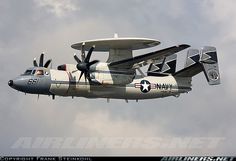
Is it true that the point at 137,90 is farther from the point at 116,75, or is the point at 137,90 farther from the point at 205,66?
the point at 205,66

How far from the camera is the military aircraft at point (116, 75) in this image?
195ft

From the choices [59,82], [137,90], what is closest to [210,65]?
[137,90]

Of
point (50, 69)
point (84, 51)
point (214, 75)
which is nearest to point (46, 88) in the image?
point (50, 69)

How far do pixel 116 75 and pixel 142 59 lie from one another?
10.1ft

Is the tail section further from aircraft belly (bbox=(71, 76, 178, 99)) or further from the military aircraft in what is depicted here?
aircraft belly (bbox=(71, 76, 178, 99))

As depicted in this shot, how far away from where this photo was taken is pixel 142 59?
6131 cm

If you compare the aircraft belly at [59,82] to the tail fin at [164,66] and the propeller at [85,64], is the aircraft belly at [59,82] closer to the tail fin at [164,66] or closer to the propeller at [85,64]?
the propeller at [85,64]

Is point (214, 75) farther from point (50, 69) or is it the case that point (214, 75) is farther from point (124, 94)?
point (50, 69)

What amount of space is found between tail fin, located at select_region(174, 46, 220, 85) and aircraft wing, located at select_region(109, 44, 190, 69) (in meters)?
6.01

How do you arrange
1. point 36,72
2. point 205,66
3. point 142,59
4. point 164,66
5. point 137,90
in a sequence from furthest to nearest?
point 164,66 < point 205,66 < point 137,90 < point 142,59 < point 36,72

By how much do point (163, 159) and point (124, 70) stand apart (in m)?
20.6

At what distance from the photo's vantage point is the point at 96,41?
6225cm

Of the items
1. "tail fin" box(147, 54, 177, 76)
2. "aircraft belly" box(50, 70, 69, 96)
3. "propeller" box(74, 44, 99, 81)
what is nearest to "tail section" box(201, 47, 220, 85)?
"tail fin" box(147, 54, 177, 76)

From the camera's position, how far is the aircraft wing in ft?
196
